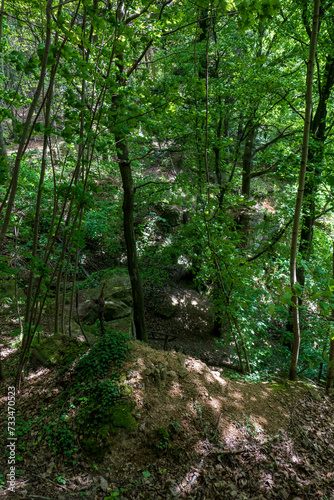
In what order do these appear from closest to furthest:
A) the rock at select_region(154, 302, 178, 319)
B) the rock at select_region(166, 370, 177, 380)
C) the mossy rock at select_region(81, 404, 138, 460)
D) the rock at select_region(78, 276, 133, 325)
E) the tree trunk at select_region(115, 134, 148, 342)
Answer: the mossy rock at select_region(81, 404, 138, 460)
the rock at select_region(166, 370, 177, 380)
the tree trunk at select_region(115, 134, 148, 342)
the rock at select_region(78, 276, 133, 325)
the rock at select_region(154, 302, 178, 319)

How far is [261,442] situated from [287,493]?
0.48 metres

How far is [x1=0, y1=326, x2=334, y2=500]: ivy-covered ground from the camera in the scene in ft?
7.66

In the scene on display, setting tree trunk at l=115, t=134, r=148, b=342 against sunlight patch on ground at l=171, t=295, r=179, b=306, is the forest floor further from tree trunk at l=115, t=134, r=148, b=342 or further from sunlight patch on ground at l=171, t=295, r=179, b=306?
sunlight patch on ground at l=171, t=295, r=179, b=306

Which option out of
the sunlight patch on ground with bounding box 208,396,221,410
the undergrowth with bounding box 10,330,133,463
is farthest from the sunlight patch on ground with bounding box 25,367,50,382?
the sunlight patch on ground with bounding box 208,396,221,410

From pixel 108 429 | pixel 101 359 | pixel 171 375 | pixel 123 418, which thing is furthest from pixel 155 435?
pixel 101 359

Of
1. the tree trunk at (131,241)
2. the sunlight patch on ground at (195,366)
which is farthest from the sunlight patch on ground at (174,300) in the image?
the sunlight patch on ground at (195,366)

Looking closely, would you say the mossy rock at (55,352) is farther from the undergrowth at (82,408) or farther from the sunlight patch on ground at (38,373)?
the undergrowth at (82,408)

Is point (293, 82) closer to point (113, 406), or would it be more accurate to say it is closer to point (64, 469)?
point (113, 406)

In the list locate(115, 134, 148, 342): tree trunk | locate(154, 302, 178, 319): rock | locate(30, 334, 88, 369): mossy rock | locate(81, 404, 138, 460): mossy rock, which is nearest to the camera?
locate(81, 404, 138, 460): mossy rock

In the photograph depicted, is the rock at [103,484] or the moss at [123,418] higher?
the moss at [123,418]

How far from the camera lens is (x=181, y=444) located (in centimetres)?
267

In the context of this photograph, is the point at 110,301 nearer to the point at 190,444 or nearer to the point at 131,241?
the point at 131,241

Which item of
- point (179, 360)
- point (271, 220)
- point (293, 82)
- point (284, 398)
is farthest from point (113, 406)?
point (293, 82)

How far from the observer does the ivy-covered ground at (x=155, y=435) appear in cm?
233
